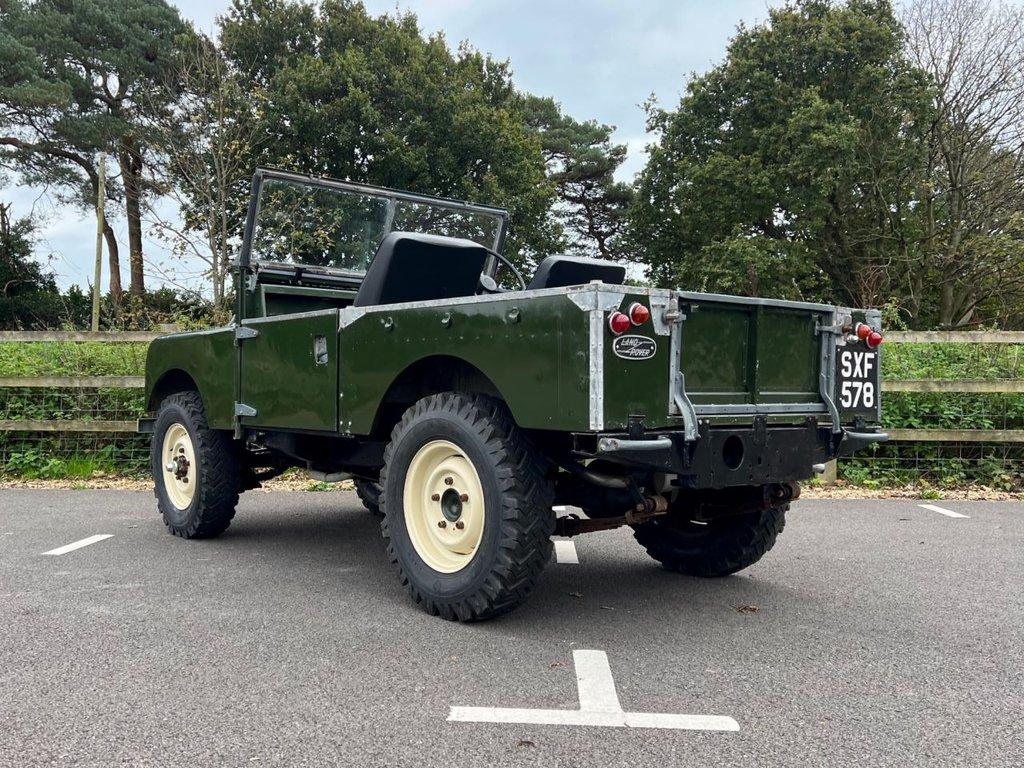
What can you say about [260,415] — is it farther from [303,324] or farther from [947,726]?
[947,726]

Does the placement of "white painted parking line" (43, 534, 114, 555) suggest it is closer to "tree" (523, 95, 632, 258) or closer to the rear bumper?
the rear bumper

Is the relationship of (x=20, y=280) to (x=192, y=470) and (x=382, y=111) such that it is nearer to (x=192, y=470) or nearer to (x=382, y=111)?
(x=382, y=111)

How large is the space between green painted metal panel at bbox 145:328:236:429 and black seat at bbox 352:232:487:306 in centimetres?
123

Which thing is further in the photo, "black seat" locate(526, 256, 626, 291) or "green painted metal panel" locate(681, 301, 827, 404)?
"black seat" locate(526, 256, 626, 291)

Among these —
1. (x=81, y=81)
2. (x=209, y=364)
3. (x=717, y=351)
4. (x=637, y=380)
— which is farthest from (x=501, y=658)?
(x=81, y=81)

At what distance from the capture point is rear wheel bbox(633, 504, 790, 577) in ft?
14.0

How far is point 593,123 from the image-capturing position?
33.0 m

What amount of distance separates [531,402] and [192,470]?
3.16 meters

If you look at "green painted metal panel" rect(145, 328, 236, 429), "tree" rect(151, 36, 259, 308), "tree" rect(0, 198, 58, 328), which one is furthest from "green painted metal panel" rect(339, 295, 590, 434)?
"tree" rect(0, 198, 58, 328)

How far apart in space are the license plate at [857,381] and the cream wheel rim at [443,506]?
1.71 m

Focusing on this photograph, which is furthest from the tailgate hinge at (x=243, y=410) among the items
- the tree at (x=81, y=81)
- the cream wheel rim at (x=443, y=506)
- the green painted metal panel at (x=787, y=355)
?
the tree at (x=81, y=81)

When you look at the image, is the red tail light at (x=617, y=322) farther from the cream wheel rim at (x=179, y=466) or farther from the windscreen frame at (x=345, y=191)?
the cream wheel rim at (x=179, y=466)

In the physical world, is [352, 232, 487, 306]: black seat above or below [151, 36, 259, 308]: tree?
below

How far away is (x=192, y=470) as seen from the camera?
5418mm
